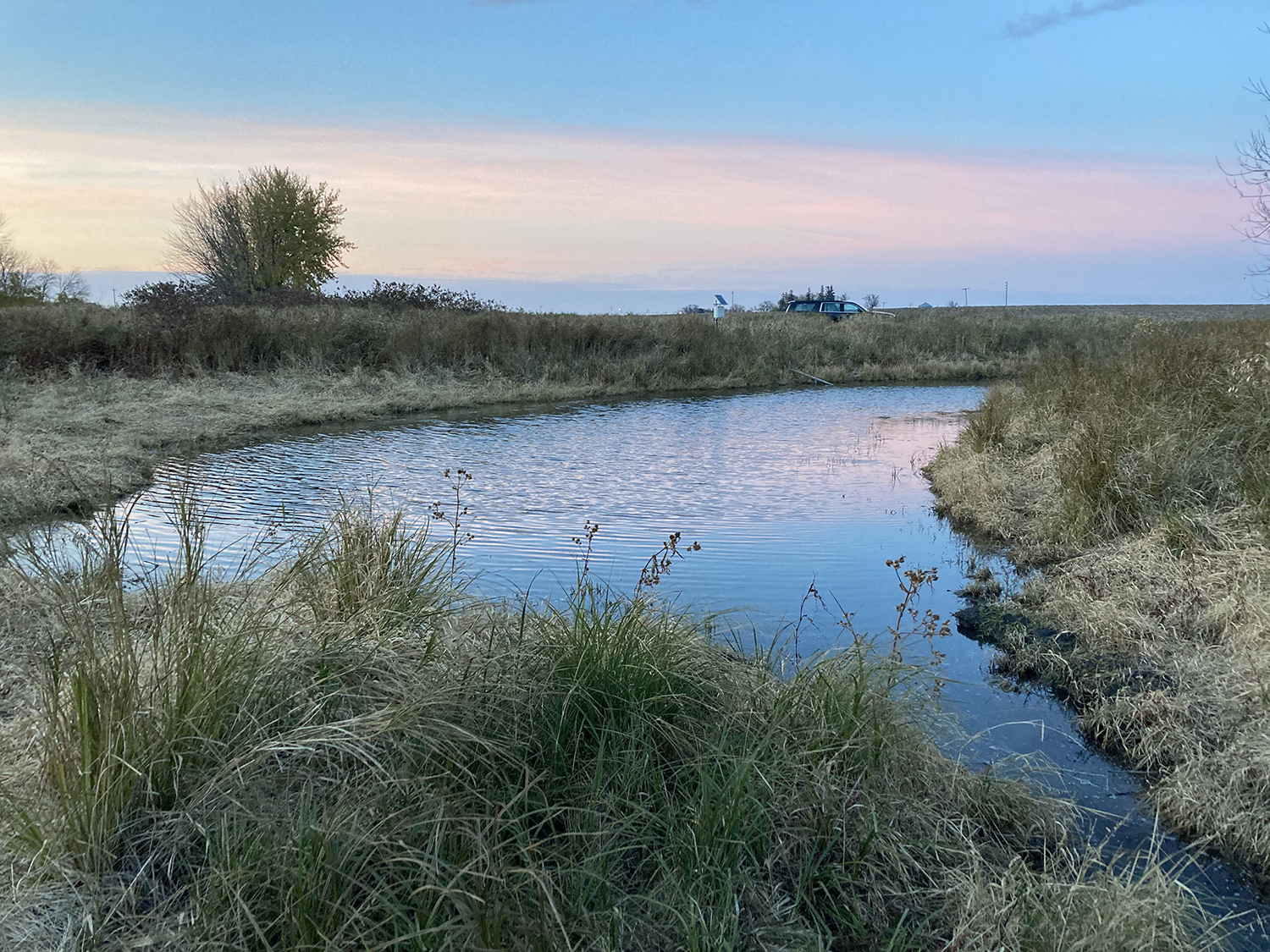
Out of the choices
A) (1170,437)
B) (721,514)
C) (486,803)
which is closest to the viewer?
(486,803)

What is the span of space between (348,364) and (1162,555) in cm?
1954

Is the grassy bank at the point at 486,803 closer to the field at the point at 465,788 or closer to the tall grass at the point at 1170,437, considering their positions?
the field at the point at 465,788

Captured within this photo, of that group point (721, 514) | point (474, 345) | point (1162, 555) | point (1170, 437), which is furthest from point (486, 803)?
point (474, 345)

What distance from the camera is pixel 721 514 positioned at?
9.73 meters

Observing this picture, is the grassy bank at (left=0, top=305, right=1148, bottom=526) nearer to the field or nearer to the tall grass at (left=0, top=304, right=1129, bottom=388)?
the tall grass at (left=0, top=304, right=1129, bottom=388)

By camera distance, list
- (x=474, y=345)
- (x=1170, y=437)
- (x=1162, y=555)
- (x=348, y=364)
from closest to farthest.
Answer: (x=1162, y=555)
(x=1170, y=437)
(x=348, y=364)
(x=474, y=345)

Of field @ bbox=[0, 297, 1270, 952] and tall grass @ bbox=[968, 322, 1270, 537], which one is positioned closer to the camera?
field @ bbox=[0, 297, 1270, 952]

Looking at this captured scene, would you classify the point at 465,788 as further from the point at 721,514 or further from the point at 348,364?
the point at 348,364

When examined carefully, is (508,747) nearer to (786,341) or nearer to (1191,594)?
(1191,594)

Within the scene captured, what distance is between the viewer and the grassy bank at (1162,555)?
4152mm

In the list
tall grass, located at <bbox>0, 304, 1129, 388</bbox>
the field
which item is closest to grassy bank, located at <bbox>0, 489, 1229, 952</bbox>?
the field

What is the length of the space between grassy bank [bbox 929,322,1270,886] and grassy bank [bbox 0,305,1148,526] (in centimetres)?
469

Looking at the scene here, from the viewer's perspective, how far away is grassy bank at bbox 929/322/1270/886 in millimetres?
4152

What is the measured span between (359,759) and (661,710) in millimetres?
1105
